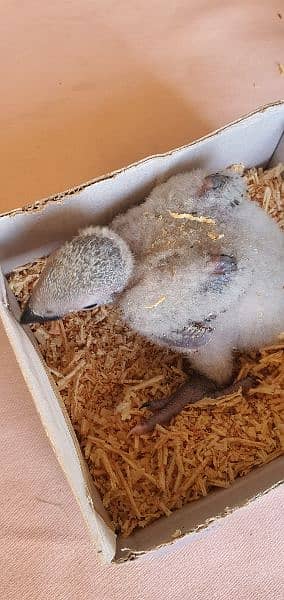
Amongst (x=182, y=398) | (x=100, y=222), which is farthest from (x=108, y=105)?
(x=182, y=398)

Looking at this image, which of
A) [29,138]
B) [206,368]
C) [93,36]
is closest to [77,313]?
[206,368]

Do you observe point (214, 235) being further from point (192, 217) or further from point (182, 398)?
point (182, 398)

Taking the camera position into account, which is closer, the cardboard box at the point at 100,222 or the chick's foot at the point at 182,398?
the cardboard box at the point at 100,222

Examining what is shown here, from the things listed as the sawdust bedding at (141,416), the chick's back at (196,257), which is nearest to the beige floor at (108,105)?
the sawdust bedding at (141,416)

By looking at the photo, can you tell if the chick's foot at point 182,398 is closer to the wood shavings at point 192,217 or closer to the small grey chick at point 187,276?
the small grey chick at point 187,276

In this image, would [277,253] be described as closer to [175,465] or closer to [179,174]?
[179,174]
